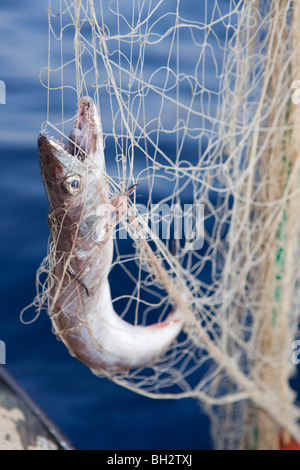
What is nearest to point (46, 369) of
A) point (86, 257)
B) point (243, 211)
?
point (86, 257)

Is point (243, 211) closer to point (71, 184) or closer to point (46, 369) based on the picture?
point (71, 184)

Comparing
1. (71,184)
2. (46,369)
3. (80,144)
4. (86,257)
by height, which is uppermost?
(80,144)

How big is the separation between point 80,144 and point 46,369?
1.96 meters

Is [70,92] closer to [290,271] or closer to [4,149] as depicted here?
[4,149]

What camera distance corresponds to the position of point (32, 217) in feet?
12.8

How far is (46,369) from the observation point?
130 inches

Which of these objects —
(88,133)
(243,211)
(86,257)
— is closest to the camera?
(88,133)

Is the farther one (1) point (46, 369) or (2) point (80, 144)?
(1) point (46, 369)

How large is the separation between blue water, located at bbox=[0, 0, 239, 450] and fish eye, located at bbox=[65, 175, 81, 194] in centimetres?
176

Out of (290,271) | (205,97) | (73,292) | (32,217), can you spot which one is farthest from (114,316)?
(205,97)

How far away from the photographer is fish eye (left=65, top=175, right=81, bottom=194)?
6.20ft

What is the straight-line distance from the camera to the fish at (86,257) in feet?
6.13

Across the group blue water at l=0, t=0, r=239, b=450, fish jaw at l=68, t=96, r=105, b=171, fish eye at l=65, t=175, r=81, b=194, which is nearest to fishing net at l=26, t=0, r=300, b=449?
fish jaw at l=68, t=96, r=105, b=171

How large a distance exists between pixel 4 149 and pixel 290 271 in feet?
9.83
